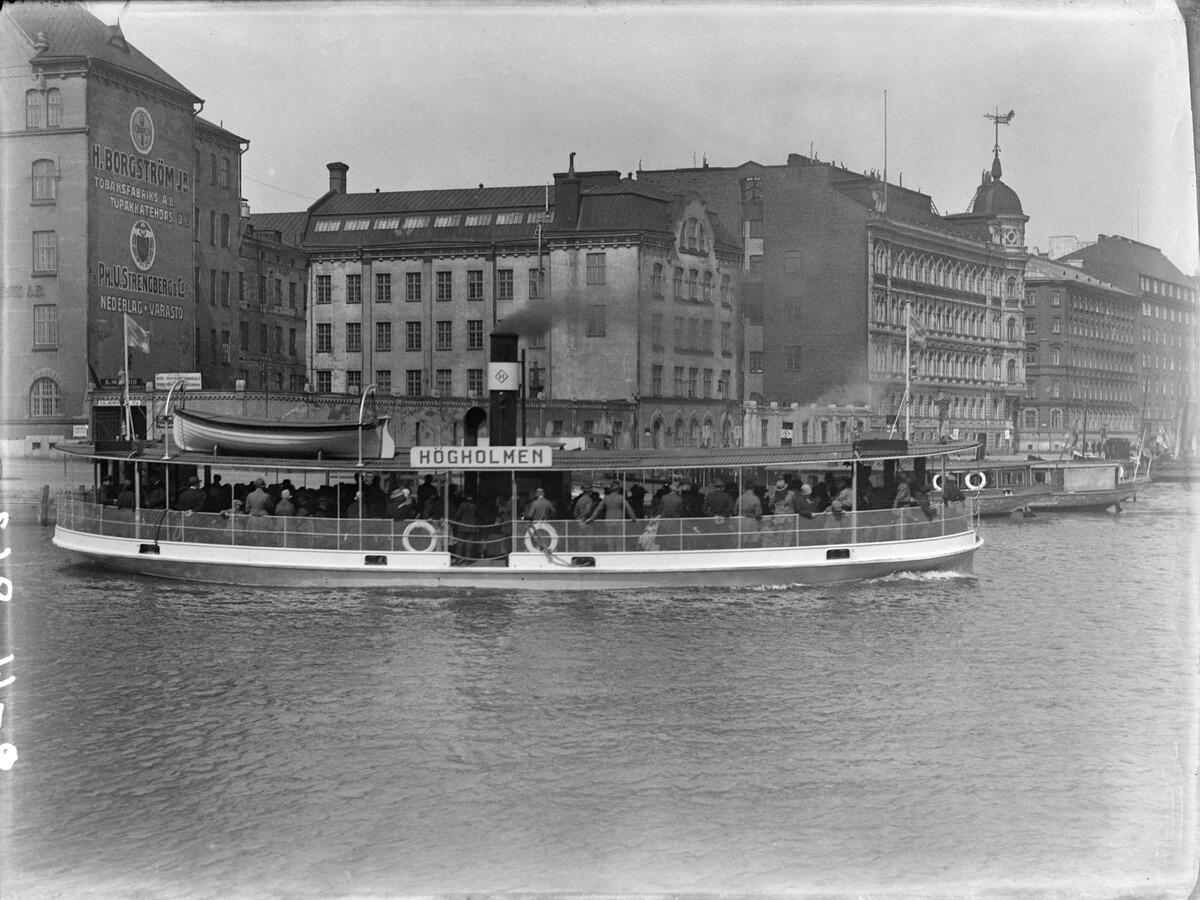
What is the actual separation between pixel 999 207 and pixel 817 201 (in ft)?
85.0

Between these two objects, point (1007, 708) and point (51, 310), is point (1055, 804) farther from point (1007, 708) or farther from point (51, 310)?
point (51, 310)

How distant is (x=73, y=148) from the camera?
4950 cm

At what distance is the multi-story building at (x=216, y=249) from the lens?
62438 millimetres

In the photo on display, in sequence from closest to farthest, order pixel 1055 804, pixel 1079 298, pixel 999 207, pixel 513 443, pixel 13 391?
pixel 1055 804 → pixel 513 443 → pixel 13 391 → pixel 1079 298 → pixel 999 207

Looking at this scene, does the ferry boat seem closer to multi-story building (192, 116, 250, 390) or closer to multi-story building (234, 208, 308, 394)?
multi-story building (192, 116, 250, 390)

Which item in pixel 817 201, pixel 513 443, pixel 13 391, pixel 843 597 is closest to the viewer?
pixel 843 597

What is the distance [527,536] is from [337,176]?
2238 inches

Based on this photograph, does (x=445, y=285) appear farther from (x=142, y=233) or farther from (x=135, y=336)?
(x=135, y=336)

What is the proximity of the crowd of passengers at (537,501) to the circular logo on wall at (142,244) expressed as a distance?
2583 cm

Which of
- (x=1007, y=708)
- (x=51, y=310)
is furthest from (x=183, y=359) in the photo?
(x=1007, y=708)

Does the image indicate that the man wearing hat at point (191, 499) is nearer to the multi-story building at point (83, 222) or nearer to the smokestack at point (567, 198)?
the multi-story building at point (83, 222)

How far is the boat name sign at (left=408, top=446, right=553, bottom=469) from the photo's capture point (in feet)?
87.6

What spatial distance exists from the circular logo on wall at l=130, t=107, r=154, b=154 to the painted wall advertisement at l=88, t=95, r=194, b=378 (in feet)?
0.13

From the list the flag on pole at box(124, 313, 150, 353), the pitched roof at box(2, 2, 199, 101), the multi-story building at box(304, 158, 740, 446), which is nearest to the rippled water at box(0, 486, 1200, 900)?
the flag on pole at box(124, 313, 150, 353)
